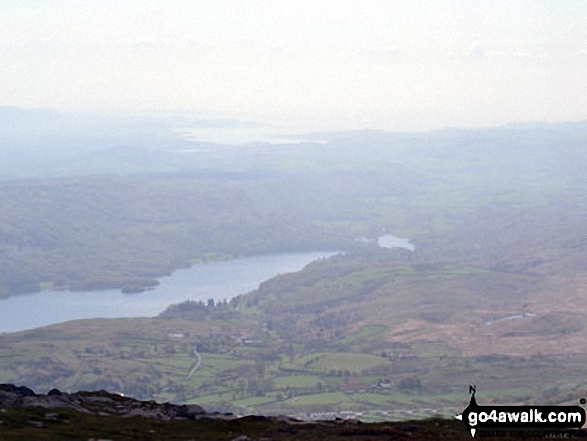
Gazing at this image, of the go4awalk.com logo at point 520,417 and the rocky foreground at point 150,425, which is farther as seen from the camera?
the rocky foreground at point 150,425

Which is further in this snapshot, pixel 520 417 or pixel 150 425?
pixel 150 425

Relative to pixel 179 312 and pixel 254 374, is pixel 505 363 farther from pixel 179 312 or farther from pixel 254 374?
pixel 179 312

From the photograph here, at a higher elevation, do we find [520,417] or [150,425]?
[520,417]

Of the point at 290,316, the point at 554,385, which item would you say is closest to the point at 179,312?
the point at 290,316
